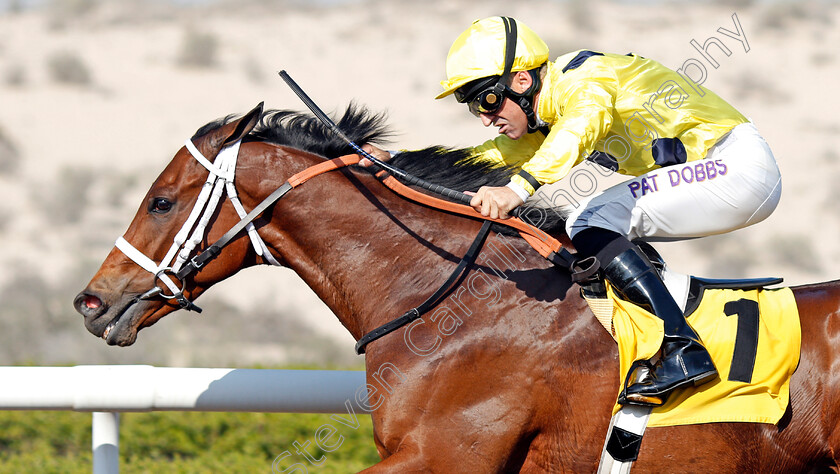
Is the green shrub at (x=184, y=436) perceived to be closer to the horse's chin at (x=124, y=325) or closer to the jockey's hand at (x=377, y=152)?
the horse's chin at (x=124, y=325)

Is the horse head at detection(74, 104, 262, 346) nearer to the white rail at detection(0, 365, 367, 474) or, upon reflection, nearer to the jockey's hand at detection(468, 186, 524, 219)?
the white rail at detection(0, 365, 367, 474)

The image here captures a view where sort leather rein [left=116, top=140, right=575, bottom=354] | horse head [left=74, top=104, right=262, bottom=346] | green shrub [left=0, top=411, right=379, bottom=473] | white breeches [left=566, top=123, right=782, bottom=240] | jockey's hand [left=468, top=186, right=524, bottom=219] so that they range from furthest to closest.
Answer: green shrub [left=0, top=411, right=379, bottom=473] < horse head [left=74, top=104, right=262, bottom=346] < leather rein [left=116, top=140, right=575, bottom=354] < white breeches [left=566, top=123, right=782, bottom=240] < jockey's hand [left=468, top=186, right=524, bottom=219]

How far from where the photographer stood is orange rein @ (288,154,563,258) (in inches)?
123

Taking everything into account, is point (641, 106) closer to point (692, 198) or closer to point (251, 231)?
point (692, 198)

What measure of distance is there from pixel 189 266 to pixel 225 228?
20cm

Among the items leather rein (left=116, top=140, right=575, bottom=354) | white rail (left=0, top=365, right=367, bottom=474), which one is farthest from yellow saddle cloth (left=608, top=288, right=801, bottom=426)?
white rail (left=0, top=365, right=367, bottom=474)

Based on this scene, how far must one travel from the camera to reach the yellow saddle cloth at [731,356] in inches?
112

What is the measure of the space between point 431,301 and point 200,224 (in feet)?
3.05

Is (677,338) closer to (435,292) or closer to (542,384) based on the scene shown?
(542,384)

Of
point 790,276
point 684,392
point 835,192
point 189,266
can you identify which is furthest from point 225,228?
point 835,192

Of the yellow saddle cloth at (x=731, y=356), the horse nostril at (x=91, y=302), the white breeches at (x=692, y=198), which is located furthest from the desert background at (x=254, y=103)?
the yellow saddle cloth at (x=731, y=356)

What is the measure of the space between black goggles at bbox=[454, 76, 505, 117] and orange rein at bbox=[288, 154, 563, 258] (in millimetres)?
382

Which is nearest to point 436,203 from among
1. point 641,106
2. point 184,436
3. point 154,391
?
point 641,106

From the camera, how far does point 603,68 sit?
3.09 meters
